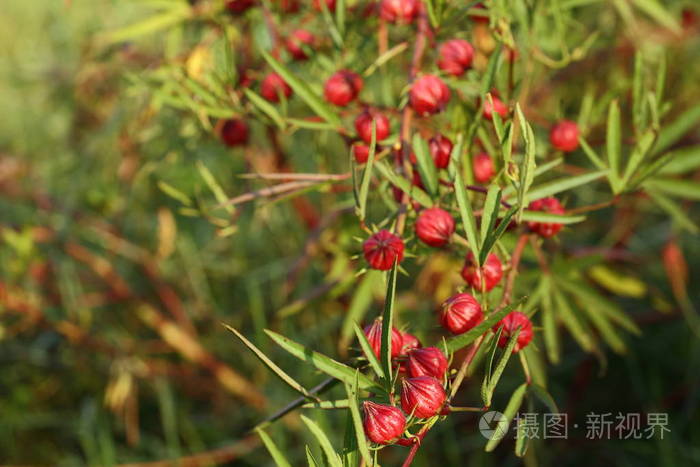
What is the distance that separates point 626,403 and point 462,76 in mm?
932

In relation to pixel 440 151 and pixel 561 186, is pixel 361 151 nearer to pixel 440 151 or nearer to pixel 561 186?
pixel 440 151

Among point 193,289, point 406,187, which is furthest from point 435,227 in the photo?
point 193,289

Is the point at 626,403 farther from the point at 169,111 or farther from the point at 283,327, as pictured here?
the point at 169,111

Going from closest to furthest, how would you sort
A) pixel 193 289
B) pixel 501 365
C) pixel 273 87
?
pixel 501 365 → pixel 273 87 → pixel 193 289

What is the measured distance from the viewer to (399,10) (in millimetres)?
691

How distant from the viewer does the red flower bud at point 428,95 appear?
2.08 feet

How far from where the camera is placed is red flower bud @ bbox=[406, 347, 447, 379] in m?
0.48

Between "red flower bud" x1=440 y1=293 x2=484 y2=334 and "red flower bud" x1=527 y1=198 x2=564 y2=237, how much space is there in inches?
6.0

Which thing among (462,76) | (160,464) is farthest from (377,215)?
(462,76)

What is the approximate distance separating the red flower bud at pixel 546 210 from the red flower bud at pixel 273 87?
310 millimetres

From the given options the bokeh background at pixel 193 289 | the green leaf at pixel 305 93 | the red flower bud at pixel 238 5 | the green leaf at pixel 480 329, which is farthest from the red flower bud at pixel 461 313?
the red flower bud at pixel 238 5

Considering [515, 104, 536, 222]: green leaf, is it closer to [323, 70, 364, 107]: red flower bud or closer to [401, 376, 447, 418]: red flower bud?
[401, 376, 447, 418]: red flower bud

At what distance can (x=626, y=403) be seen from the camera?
1.35 meters

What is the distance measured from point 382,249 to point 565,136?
33 cm
